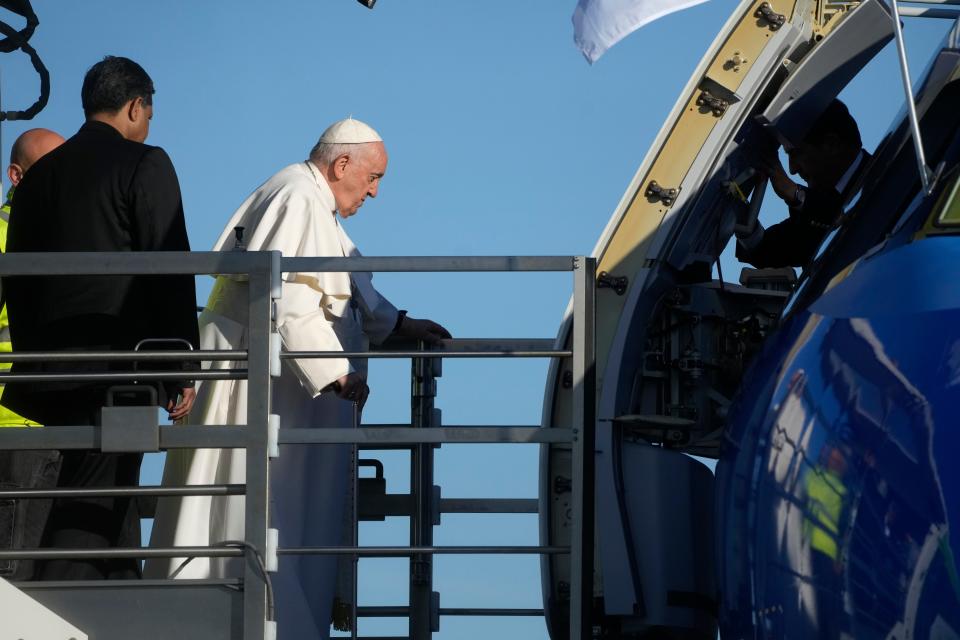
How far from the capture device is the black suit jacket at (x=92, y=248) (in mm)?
4977

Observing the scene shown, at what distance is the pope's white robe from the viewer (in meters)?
5.91

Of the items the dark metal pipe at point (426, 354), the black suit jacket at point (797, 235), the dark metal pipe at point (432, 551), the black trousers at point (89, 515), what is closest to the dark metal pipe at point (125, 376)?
the dark metal pipe at point (426, 354)

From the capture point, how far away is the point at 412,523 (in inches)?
239

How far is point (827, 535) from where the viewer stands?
331cm

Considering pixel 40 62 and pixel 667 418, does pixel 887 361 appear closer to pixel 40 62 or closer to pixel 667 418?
pixel 667 418

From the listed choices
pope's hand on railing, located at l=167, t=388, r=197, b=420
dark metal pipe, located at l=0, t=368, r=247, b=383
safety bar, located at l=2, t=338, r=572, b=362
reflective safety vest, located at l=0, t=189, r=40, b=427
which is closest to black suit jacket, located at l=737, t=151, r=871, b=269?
safety bar, located at l=2, t=338, r=572, b=362

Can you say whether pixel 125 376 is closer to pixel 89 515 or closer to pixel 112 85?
pixel 89 515

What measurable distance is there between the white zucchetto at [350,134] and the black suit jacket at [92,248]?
1506 mm

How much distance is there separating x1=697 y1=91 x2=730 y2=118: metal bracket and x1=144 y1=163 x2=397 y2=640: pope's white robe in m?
1.65

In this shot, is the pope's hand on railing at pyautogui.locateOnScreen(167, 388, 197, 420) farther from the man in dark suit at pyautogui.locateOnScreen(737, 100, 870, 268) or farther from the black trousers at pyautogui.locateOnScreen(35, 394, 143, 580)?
the man in dark suit at pyautogui.locateOnScreen(737, 100, 870, 268)

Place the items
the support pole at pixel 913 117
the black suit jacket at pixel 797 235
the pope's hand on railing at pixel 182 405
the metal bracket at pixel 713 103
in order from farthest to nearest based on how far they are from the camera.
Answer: the black suit jacket at pixel 797 235, the metal bracket at pixel 713 103, the pope's hand on railing at pixel 182 405, the support pole at pixel 913 117

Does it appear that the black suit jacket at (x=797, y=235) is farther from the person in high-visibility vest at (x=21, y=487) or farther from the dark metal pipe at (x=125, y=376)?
the person in high-visibility vest at (x=21, y=487)

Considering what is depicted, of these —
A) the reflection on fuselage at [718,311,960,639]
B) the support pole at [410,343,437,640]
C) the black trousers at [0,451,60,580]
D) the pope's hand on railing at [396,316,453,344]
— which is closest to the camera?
the reflection on fuselage at [718,311,960,639]

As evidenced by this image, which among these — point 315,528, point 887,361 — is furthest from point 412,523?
point 887,361
